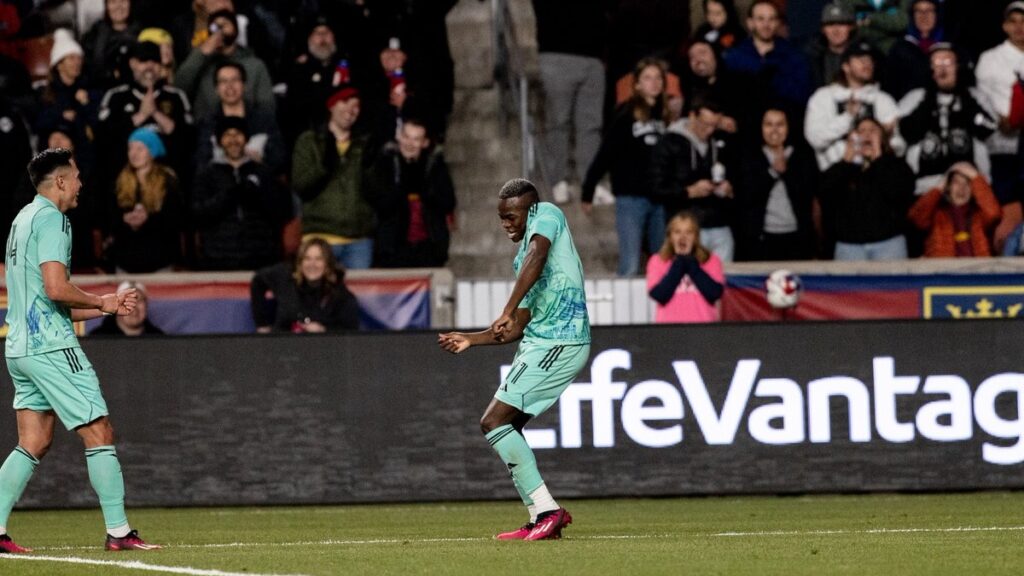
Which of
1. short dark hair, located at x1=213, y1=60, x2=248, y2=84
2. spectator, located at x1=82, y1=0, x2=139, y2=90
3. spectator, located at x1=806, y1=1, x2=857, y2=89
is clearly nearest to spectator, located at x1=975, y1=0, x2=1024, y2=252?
spectator, located at x1=806, y1=1, x2=857, y2=89

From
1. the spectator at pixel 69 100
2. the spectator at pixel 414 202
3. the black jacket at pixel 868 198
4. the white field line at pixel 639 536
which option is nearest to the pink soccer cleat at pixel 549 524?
the white field line at pixel 639 536

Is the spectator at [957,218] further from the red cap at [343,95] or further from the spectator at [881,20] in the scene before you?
the red cap at [343,95]

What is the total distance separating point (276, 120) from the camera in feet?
61.7

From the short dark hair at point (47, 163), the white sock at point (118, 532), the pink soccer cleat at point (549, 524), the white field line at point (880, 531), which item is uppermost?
the short dark hair at point (47, 163)

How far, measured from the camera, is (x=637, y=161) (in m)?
17.7

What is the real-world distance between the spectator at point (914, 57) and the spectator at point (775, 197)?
1.23 metres

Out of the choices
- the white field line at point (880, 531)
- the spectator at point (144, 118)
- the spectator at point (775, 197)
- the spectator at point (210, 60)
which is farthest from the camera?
the spectator at point (210, 60)

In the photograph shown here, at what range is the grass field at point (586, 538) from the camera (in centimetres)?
911

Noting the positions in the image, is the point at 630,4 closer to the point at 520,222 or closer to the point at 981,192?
the point at 981,192

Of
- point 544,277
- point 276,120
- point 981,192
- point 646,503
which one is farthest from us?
point 276,120

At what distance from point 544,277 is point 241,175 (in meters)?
7.78

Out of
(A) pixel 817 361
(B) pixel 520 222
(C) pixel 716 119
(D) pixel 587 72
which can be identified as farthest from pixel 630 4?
(B) pixel 520 222

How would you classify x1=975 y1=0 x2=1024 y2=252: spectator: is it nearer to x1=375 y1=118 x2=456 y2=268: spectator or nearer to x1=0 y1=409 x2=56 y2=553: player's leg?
x1=375 y1=118 x2=456 y2=268: spectator

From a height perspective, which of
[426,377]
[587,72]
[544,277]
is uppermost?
[587,72]
